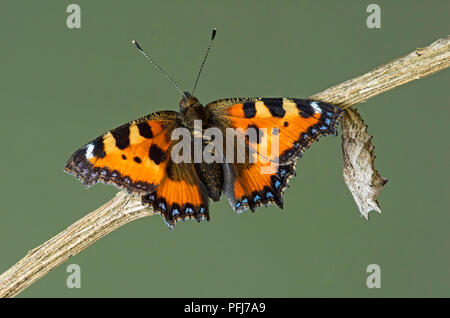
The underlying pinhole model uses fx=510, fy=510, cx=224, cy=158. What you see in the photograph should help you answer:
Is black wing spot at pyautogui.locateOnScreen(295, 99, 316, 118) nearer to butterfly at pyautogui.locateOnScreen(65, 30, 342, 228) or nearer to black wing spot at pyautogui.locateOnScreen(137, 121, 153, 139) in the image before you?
butterfly at pyautogui.locateOnScreen(65, 30, 342, 228)

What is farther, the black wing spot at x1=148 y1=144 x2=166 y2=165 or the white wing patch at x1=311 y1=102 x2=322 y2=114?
the black wing spot at x1=148 y1=144 x2=166 y2=165

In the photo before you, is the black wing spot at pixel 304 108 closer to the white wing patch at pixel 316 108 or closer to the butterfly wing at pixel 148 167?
the white wing patch at pixel 316 108

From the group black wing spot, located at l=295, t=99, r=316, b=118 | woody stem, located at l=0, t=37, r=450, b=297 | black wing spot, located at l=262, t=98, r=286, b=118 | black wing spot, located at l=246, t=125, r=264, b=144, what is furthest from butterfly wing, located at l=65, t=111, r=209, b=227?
black wing spot, located at l=295, t=99, r=316, b=118

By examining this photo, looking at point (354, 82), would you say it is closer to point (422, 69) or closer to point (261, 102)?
point (422, 69)

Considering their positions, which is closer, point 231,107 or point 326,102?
point 326,102

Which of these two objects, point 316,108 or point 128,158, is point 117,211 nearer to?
point 128,158

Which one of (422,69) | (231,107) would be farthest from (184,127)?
(422,69)

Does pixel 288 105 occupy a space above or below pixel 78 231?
above

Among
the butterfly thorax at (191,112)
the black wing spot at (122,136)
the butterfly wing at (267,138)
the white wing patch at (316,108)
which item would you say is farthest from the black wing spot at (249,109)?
the black wing spot at (122,136)
